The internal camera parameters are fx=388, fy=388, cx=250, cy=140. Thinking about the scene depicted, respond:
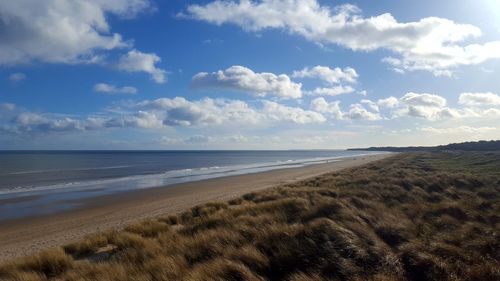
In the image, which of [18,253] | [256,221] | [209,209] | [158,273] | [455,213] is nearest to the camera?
[158,273]

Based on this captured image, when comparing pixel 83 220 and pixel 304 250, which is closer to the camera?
pixel 304 250

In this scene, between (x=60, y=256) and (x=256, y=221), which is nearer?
(x=60, y=256)

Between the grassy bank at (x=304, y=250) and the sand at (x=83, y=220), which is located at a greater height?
the grassy bank at (x=304, y=250)

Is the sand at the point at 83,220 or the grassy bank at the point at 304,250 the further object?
the sand at the point at 83,220

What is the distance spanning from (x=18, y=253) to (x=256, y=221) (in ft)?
25.0

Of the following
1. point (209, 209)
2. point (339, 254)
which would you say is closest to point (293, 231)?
point (339, 254)

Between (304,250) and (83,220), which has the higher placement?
(304,250)

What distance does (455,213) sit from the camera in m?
11.0

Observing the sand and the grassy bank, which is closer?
the grassy bank

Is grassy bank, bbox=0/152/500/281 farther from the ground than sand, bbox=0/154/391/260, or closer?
farther from the ground

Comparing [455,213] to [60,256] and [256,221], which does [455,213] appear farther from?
[60,256]

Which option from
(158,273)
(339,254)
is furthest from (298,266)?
Answer: (158,273)

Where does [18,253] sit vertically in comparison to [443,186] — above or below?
below

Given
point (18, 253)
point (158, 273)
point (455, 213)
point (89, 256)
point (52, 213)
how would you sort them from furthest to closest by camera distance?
point (52, 213) → point (18, 253) → point (455, 213) → point (89, 256) → point (158, 273)
